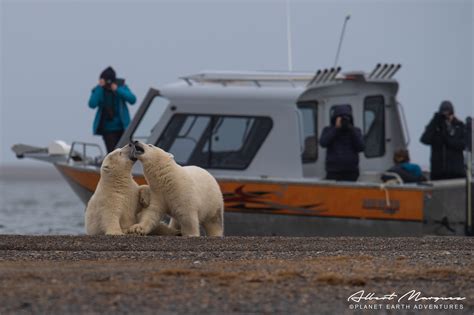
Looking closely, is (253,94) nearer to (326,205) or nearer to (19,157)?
(326,205)

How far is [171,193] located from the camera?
1303cm

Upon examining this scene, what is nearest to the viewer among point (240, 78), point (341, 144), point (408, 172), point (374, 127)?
point (341, 144)

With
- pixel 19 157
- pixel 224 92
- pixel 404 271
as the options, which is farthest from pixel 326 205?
pixel 404 271

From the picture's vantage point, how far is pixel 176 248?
11.1 m

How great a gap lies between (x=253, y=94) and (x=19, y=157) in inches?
151

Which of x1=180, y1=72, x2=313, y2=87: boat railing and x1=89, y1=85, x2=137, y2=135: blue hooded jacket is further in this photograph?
x1=180, y1=72, x2=313, y2=87: boat railing

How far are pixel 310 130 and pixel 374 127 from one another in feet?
5.07

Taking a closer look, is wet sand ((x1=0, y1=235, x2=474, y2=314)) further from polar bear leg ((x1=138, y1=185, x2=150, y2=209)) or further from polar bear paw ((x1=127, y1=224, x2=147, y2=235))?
polar bear leg ((x1=138, y1=185, x2=150, y2=209))

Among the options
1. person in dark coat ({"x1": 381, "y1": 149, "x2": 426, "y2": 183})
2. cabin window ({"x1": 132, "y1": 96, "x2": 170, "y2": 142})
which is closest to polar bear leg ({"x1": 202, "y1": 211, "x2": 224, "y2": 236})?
person in dark coat ({"x1": 381, "y1": 149, "x2": 426, "y2": 183})

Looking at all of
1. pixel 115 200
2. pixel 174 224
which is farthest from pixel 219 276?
pixel 174 224

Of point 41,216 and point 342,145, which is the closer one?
point 342,145

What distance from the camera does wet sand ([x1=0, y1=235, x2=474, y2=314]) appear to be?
7.86m

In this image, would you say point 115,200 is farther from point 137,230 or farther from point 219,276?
point 219,276

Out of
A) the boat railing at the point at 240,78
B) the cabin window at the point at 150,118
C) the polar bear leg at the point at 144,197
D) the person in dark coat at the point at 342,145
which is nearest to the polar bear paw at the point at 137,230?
the polar bear leg at the point at 144,197
